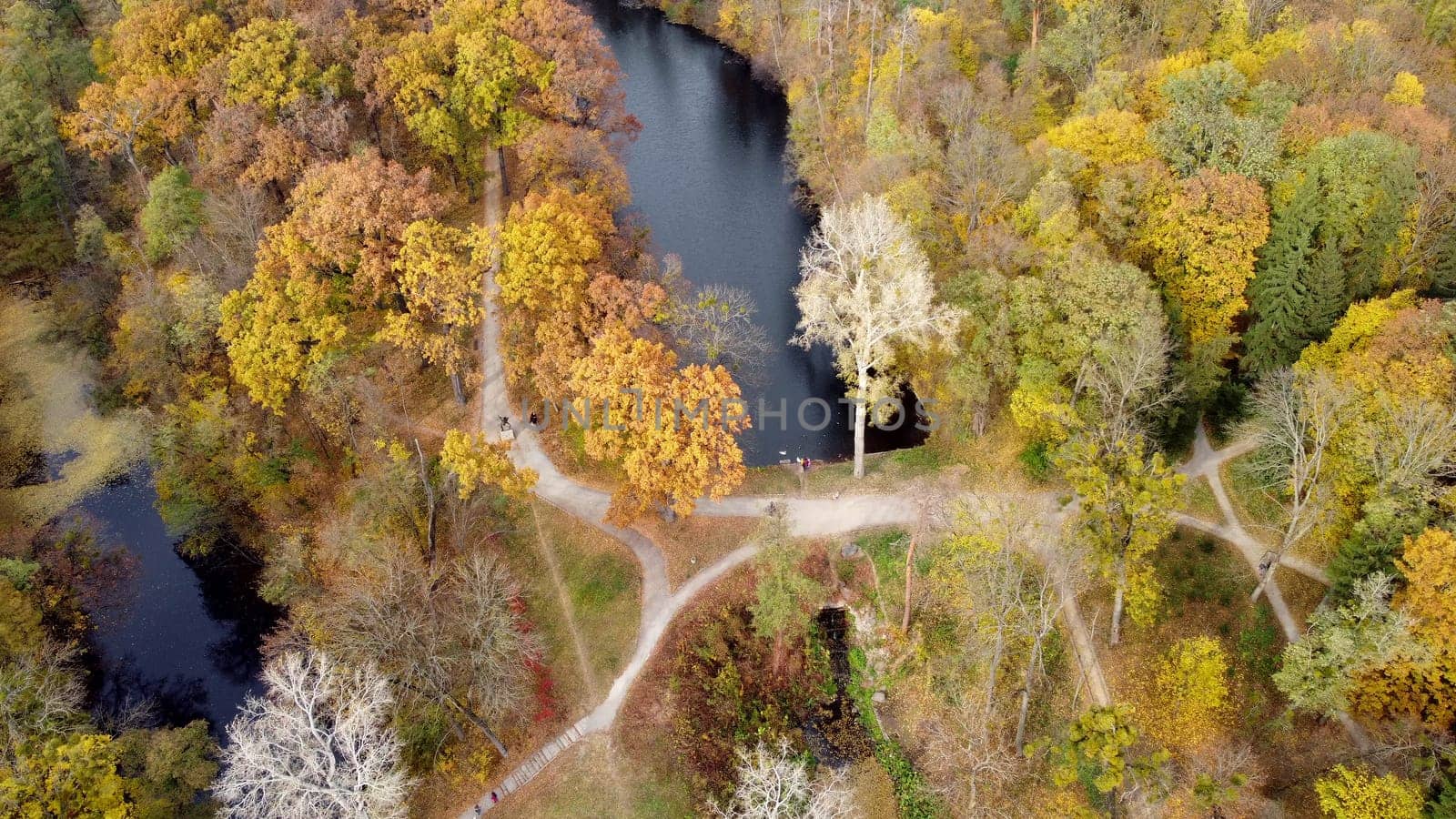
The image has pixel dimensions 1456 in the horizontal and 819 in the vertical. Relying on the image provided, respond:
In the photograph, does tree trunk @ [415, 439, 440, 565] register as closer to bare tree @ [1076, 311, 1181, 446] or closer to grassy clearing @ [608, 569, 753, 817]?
grassy clearing @ [608, 569, 753, 817]

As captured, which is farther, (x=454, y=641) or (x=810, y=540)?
(x=810, y=540)

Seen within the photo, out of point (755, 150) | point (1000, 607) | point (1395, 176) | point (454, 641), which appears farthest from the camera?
point (755, 150)

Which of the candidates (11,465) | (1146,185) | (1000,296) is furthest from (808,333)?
(11,465)

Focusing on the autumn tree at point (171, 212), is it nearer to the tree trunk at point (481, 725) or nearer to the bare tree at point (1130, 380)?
the tree trunk at point (481, 725)

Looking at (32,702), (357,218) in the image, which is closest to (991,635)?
(32,702)

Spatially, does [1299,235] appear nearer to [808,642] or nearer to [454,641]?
[808,642]

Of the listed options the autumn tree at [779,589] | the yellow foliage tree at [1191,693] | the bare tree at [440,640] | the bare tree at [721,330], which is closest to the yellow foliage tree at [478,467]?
the bare tree at [440,640]

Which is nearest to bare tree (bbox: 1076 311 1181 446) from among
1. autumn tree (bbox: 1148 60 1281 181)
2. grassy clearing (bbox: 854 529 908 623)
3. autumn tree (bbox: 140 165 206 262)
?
autumn tree (bbox: 1148 60 1281 181)

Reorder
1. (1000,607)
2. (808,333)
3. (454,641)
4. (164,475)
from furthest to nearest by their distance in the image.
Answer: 1. (164,475)
2. (808,333)
3. (454,641)
4. (1000,607)
